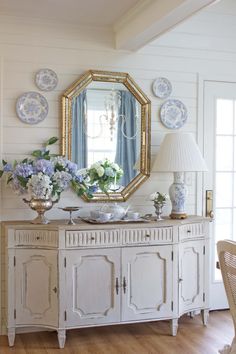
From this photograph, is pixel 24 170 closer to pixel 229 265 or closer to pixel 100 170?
pixel 100 170

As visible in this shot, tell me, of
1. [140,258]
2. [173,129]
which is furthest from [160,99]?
[140,258]

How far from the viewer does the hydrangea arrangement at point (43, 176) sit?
11.9ft

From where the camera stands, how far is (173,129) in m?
4.40

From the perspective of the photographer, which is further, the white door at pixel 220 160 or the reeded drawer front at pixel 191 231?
the white door at pixel 220 160

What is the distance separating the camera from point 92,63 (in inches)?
163

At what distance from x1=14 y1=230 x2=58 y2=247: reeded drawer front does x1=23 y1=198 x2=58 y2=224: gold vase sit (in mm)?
95

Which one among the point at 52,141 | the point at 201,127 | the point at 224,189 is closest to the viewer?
the point at 52,141

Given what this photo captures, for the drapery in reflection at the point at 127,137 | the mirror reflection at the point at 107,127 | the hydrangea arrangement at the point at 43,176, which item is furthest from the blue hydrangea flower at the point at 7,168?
the drapery in reflection at the point at 127,137

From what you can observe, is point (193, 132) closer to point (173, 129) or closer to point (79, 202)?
point (173, 129)

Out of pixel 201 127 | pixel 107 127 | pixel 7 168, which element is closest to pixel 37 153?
pixel 7 168

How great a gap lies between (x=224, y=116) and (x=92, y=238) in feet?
5.71

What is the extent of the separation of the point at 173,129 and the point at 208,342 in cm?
175

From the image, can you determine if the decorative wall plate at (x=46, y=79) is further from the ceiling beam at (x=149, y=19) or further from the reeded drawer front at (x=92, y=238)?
the reeded drawer front at (x=92, y=238)

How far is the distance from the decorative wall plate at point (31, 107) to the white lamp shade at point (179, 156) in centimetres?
98
